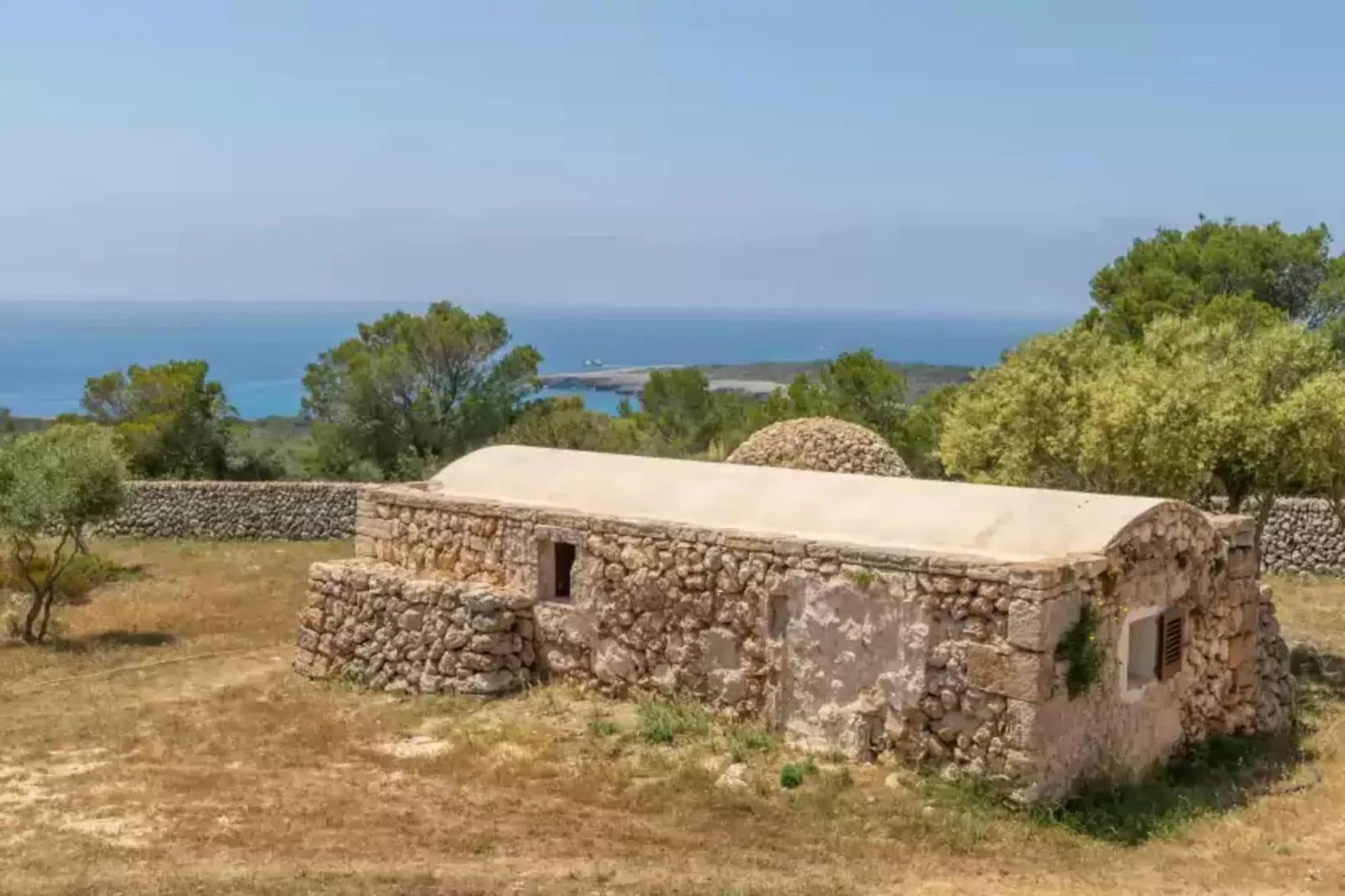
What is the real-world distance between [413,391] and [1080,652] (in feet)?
91.2

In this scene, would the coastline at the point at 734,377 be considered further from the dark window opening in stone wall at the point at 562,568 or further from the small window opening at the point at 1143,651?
the small window opening at the point at 1143,651

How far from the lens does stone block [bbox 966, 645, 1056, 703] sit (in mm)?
9703

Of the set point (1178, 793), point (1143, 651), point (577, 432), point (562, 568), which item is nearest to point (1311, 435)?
point (1143, 651)

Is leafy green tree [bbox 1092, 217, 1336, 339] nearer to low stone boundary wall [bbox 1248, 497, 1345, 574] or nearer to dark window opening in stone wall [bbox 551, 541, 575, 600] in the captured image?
low stone boundary wall [bbox 1248, 497, 1345, 574]

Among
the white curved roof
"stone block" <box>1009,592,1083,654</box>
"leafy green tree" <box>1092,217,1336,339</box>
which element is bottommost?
"stone block" <box>1009,592,1083,654</box>

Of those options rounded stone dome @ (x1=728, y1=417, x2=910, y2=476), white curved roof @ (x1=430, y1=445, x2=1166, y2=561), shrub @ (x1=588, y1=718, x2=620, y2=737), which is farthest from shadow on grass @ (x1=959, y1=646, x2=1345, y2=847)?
rounded stone dome @ (x1=728, y1=417, x2=910, y2=476)

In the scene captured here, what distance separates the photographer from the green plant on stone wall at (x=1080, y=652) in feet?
32.5

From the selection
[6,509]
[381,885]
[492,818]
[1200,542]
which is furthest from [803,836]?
[6,509]

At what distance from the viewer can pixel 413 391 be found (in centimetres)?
3541

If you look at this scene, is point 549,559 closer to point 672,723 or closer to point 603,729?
point 603,729

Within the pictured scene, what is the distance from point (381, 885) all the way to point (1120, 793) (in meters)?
6.02

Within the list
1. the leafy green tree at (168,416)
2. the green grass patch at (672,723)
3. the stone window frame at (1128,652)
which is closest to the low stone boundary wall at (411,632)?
the green grass patch at (672,723)

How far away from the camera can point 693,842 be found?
9297 millimetres

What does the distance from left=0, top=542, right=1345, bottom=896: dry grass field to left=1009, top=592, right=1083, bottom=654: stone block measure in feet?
4.42
